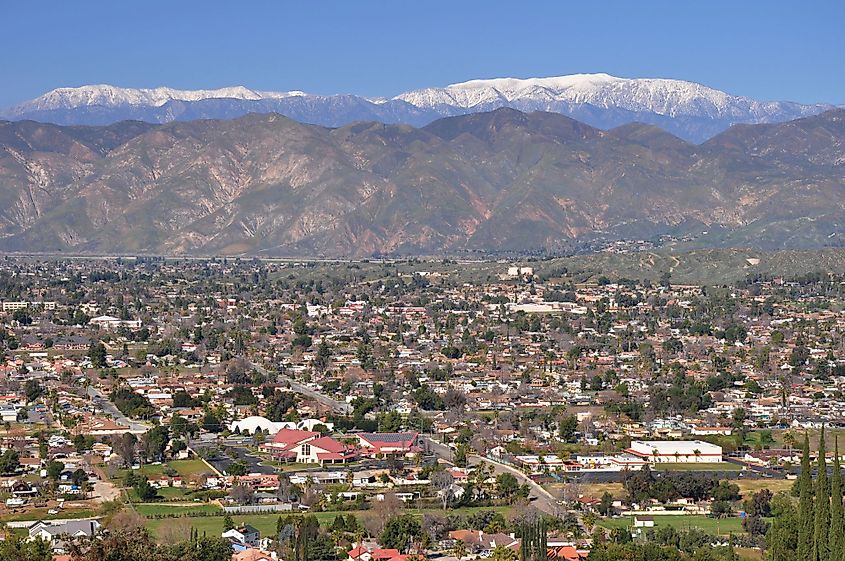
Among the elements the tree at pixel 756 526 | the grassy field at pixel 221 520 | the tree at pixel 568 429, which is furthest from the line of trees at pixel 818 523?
the tree at pixel 568 429

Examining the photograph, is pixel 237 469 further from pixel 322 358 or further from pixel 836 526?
pixel 322 358

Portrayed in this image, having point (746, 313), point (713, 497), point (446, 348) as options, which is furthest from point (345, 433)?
point (746, 313)

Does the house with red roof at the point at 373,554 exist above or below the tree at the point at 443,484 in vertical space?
above

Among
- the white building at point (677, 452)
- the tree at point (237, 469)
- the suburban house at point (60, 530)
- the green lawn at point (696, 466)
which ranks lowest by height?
the green lawn at point (696, 466)

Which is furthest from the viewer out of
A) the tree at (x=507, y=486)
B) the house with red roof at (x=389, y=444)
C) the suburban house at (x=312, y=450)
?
the house with red roof at (x=389, y=444)

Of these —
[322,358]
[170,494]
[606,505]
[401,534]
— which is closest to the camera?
[401,534]

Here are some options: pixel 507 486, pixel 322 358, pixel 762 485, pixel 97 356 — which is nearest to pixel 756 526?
pixel 762 485

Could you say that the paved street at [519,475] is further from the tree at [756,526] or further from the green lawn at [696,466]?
the tree at [756,526]

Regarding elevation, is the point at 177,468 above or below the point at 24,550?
below
